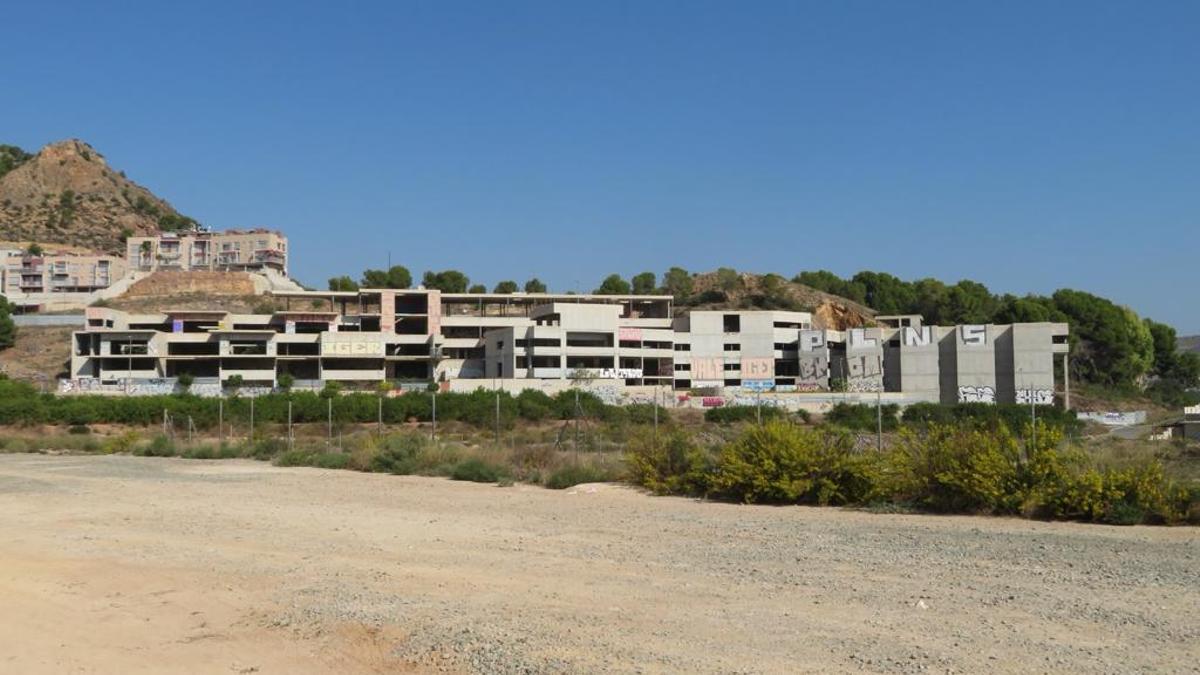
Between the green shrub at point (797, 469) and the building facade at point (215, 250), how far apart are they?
6165 inches

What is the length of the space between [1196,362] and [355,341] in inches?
4544

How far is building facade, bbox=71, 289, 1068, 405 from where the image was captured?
3789 inches

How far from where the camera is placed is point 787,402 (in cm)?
7925

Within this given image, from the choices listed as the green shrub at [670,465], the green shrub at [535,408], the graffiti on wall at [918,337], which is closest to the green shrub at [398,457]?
the green shrub at [670,465]

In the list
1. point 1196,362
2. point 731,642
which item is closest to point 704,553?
point 731,642

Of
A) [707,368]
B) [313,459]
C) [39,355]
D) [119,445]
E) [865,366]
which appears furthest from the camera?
[39,355]

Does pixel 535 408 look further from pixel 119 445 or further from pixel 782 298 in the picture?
pixel 782 298

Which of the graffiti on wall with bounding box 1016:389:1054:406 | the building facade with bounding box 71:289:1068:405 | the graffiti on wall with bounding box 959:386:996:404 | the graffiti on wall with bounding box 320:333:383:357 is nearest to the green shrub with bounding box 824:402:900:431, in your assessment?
→ the building facade with bounding box 71:289:1068:405

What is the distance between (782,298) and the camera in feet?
497

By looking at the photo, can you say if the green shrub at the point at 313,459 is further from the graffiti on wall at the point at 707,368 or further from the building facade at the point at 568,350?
the graffiti on wall at the point at 707,368

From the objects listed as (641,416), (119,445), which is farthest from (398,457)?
(641,416)

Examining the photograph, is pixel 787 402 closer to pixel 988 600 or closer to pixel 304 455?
pixel 304 455

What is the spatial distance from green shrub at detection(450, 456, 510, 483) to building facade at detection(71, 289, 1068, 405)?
6309cm

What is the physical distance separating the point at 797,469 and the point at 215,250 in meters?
167
